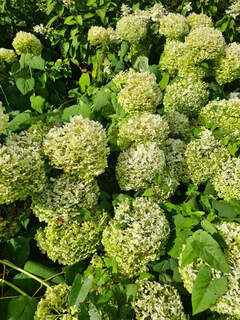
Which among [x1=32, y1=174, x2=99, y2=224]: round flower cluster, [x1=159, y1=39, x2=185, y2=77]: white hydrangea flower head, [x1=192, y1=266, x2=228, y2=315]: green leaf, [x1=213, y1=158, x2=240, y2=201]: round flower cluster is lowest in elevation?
[x1=192, y1=266, x2=228, y2=315]: green leaf

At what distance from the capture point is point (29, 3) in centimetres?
367

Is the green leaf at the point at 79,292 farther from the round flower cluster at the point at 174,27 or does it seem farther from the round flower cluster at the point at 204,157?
the round flower cluster at the point at 174,27

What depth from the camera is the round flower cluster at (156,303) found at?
112 centimetres

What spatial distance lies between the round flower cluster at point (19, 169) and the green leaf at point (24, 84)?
2.54 ft

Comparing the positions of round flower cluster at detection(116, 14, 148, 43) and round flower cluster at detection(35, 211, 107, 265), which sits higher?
round flower cluster at detection(116, 14, 148, 43)

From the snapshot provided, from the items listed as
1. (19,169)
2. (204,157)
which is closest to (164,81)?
(204,157)

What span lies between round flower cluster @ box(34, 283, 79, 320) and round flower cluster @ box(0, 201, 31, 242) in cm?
35

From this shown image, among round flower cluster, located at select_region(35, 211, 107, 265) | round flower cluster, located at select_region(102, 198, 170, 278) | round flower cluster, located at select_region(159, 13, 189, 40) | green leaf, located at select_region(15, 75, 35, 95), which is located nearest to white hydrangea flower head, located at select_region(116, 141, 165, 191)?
round flower cluster, located at select_region(102, 198, 170, 278)

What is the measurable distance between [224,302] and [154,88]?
4.14 feet

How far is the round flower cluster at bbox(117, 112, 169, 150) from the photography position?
1521mm

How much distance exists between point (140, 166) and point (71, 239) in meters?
0.53

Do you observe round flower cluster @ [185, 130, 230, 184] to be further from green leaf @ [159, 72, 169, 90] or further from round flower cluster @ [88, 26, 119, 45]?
round flower cluster @ [88, 26, 119, 45]

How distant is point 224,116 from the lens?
1863 mm

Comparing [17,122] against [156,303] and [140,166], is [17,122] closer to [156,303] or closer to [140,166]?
[140,166]
